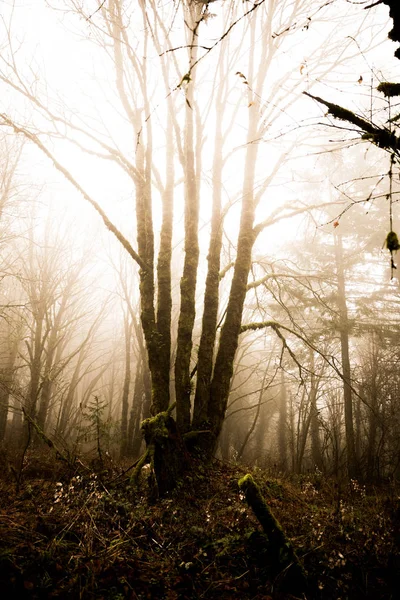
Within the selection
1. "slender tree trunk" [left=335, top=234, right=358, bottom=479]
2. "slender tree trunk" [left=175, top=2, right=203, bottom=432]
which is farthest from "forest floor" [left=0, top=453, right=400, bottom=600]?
"slender tree trunk" [left=335, top=234, right=358, bottom=479]

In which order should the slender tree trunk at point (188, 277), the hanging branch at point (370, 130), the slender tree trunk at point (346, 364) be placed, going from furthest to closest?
the slender tree trunk at point (346, 364)
the slender tree trunk at point (188, 277)
the hanging branch at point (370, 130)

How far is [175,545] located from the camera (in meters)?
3.14

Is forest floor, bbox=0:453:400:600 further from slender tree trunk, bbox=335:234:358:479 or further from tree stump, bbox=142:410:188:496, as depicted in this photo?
slender tree trunk, bbox=335:234:358:479

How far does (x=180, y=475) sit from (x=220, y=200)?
4415 mm

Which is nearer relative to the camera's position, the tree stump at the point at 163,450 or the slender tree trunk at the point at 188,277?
the tree stump at the point at 163,450

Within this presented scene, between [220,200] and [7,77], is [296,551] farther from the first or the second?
[7,77]

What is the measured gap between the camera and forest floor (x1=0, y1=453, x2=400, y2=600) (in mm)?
2502

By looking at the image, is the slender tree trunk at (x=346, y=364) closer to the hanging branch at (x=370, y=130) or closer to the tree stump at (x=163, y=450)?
the tree stump at (x=163, y=450)

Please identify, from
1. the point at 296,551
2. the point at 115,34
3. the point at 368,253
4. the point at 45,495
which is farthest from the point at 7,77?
the point at 368,253

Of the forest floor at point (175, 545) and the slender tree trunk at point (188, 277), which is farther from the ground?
the slender tree trunk at point (188, 277)

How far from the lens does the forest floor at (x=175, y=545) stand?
2502mm

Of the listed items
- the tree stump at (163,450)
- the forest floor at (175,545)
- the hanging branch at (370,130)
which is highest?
the hanging branch at (370,130)

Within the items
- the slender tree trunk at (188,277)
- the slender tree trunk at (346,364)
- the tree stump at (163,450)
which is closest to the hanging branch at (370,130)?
the slender tree trunk at (188,277)

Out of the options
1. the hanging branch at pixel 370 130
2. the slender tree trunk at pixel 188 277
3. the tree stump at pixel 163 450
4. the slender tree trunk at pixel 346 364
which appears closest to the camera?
the hanging branch at pixel 370 130
